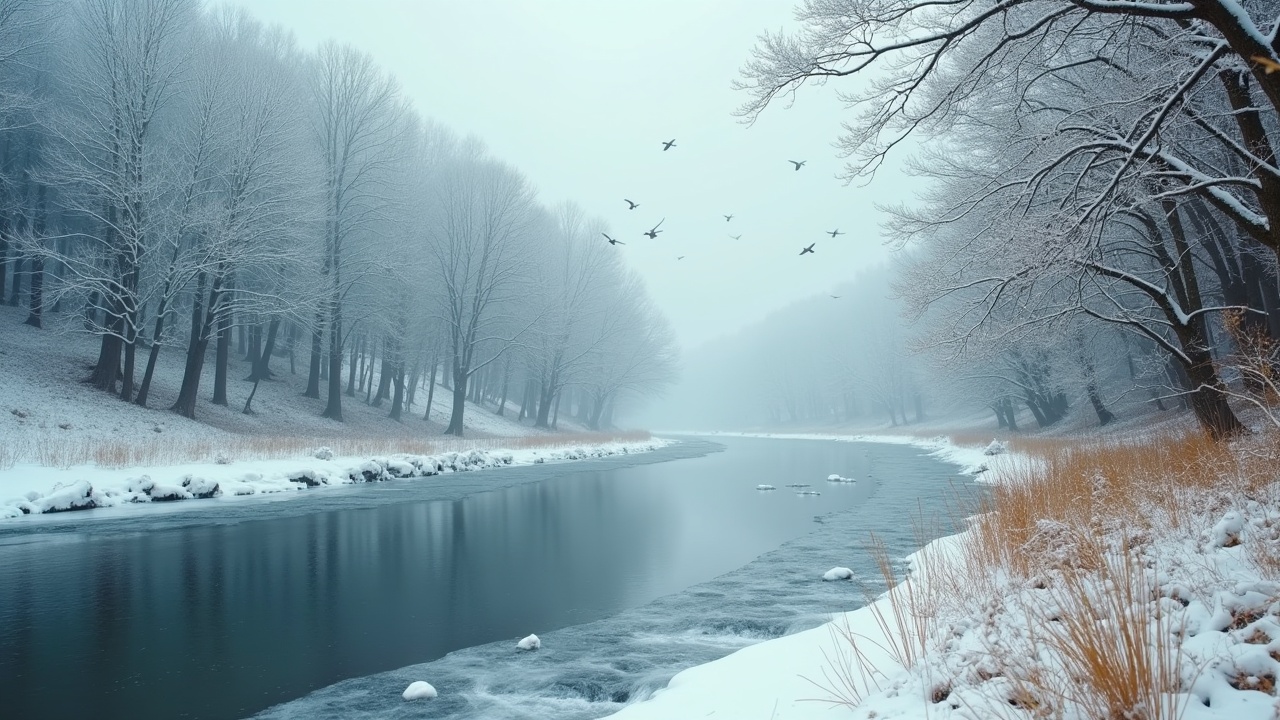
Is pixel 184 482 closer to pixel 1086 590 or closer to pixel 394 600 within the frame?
pixel 394 600

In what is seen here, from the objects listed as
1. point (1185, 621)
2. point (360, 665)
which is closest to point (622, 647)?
point (360, 665)

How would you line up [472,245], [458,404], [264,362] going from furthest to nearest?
[472,245], [458,404], [264,362]

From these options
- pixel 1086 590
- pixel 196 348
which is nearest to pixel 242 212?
pixel 196 348

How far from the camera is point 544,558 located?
416 inches

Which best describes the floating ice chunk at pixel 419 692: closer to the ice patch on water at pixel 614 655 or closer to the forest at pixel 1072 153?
the ice patch on water at pixel 614 655

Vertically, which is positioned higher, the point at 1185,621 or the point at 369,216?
the point at 369,216

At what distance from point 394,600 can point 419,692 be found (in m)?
3.14

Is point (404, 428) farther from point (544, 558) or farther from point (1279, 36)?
point (1279, 36)

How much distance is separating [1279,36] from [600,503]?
14.4 metres

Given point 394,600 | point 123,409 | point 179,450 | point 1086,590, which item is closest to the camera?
point 1086,590

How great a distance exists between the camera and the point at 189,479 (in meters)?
15.4

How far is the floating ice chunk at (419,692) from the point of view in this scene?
5285mm

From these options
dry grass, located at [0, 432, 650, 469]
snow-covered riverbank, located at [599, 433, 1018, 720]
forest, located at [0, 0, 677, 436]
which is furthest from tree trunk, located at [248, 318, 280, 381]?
snow-covered riverbank, located at [599, 433, 1018, 720]

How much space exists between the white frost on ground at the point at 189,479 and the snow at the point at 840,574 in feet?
45.1
